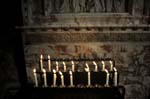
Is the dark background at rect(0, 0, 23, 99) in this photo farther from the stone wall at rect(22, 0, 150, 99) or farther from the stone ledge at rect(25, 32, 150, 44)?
the stone ledge at rect(25, 32, 150, 44)

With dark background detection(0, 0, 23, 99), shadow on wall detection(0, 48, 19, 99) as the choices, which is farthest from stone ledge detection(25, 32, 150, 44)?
shadow on wall detection(0, 48, 19, 99)

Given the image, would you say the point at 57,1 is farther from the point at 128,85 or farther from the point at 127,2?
the point at 128,85

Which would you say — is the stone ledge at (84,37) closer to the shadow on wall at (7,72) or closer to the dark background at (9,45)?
the dark background at (9,45)

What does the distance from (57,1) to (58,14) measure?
263 millimetres

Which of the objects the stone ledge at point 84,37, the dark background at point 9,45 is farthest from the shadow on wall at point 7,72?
the stone ledge at point 84,37

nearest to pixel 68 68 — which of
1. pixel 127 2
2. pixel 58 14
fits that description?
pixel 58 14

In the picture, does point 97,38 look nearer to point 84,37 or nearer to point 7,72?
point 84,37

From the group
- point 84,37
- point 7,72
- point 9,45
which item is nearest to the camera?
point 84,37

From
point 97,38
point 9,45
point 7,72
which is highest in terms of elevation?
point 97,38

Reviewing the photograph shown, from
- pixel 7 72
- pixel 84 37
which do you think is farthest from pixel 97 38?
pixel 7 72

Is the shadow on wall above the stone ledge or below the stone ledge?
below

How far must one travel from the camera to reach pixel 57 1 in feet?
15.7

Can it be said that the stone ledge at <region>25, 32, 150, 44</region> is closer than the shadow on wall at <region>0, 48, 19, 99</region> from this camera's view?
Yes

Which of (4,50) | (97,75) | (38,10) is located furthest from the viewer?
(4,50)
